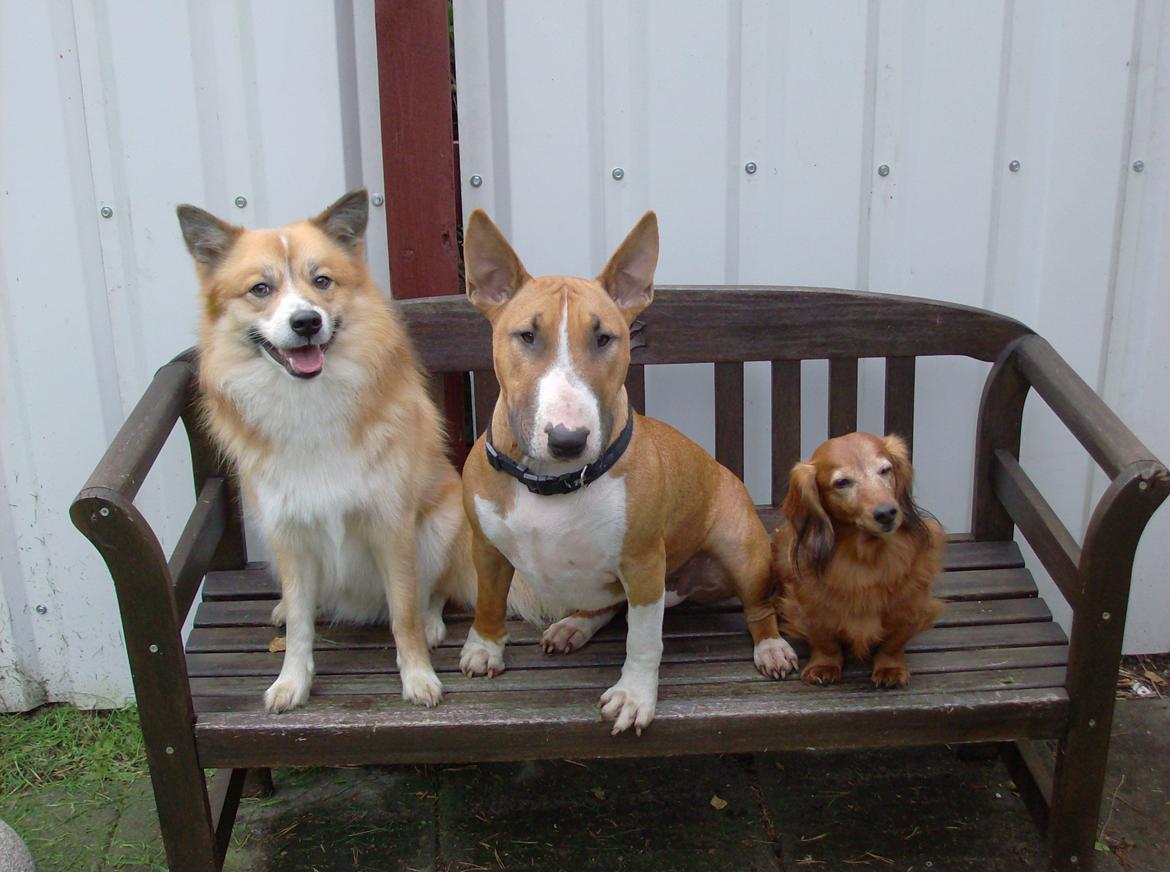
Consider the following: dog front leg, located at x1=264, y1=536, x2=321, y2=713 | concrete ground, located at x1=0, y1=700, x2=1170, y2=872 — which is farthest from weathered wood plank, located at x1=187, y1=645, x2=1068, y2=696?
concrete ground, located at x1=0, y1=700, x2=1170, y2=872

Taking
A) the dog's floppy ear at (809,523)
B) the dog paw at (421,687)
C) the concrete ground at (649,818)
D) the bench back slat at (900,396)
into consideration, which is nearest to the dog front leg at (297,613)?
the dog paw at (421,687)

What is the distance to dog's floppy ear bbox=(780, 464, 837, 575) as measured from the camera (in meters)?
2.61

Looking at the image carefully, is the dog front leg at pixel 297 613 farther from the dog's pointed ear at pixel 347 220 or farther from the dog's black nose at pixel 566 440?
the dog's black nose at pixel 566 440

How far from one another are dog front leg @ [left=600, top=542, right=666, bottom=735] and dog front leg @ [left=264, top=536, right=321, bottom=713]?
0.75 m

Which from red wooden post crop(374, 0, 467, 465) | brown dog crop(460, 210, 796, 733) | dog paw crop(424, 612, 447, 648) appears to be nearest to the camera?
brown dog crop(460, 210, 796, 733)

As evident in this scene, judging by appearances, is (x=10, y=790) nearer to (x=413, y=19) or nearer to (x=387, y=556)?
(x=387, y=556)

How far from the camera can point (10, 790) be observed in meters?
3.39

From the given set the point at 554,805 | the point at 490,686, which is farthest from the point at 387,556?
the point at 554,805

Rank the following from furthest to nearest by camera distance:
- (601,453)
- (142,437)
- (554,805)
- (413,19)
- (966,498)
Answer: (966,498)
(554,805)
(413,19)
(142,437)
(601,453)

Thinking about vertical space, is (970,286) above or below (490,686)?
above

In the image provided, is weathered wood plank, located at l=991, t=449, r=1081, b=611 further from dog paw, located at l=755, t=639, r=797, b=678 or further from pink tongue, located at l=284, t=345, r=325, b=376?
pink tongue, located at l=284, t=345, r=325, b=376

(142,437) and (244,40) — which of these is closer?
(142,437)

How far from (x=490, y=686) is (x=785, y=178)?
1779 mm

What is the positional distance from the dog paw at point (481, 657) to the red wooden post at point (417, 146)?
1103 mm
